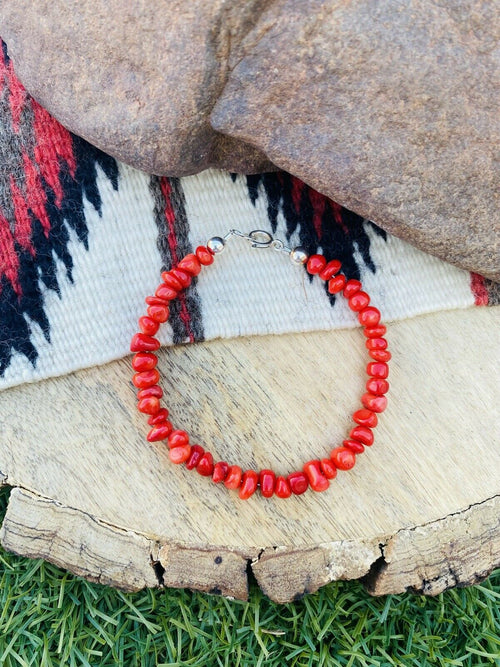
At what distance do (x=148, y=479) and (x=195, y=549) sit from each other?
0.68 feet

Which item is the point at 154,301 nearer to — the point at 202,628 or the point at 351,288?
the point at 351,288

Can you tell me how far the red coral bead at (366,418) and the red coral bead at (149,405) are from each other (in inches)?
20.0

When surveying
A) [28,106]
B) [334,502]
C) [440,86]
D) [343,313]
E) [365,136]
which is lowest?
[334,502]

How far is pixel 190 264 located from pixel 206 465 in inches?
20.3

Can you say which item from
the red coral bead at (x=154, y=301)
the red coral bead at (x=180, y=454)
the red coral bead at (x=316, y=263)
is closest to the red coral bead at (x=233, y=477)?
the red coral bead at (x=180, y=454)

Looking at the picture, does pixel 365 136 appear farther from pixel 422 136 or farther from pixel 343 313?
pixel 343 313

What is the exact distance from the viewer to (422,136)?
144 cm

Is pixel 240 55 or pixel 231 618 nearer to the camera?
pixel 240 55

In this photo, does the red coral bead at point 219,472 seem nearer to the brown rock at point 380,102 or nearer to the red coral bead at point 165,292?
the red coral bead at point 165,292

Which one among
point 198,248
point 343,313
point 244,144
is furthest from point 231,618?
point 244,144

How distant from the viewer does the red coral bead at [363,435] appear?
5.27ft

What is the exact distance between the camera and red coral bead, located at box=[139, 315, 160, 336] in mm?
1609

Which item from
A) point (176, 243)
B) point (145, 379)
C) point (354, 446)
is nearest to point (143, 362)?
point (145, 379)

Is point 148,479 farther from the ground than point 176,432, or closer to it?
closer to it
